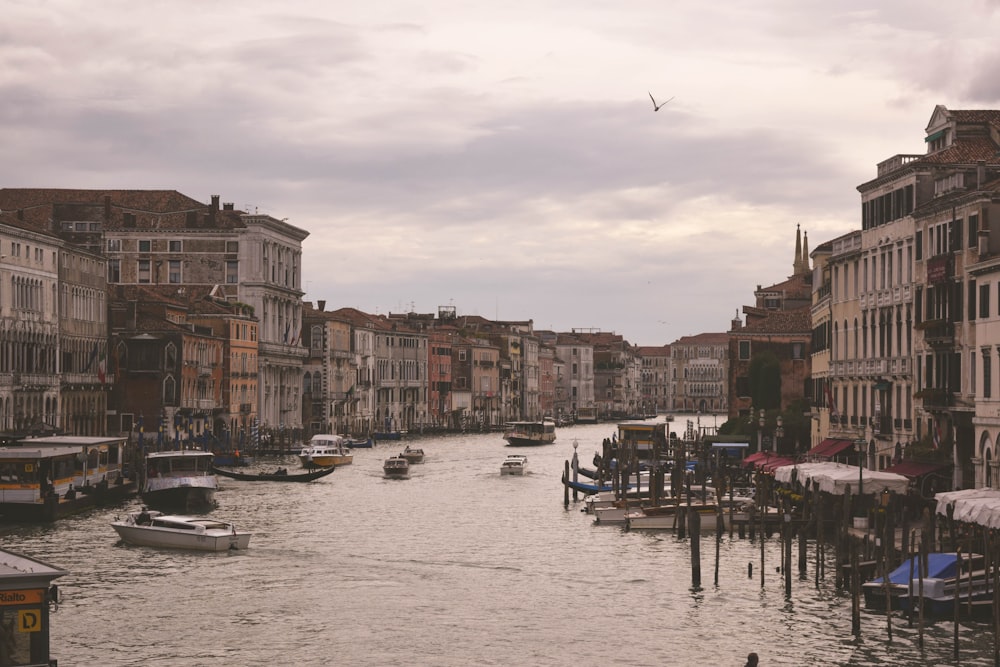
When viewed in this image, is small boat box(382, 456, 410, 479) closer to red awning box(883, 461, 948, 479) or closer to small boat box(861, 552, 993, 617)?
red awning box(883, 461, 948, 479)

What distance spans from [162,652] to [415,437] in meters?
93.2

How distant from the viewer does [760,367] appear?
70.3 metres

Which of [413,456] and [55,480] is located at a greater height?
[55,480]

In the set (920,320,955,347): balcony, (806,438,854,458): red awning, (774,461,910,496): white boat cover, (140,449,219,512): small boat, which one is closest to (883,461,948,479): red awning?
(774,461,910,496): white boat cover

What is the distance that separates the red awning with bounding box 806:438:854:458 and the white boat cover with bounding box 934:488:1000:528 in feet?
54.3

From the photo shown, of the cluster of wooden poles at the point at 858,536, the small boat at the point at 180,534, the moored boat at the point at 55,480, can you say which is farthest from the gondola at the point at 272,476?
the small boat at the point at 180,534

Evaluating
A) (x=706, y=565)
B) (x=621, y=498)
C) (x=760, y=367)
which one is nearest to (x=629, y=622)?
(x=706, y=565)

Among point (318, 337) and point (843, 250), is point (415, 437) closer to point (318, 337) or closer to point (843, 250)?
point (318, 337)

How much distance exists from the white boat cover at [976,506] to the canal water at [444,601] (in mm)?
1826

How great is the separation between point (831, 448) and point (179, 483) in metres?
19.0

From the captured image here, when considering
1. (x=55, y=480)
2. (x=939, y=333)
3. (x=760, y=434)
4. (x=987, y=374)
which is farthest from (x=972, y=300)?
(x=760, y=434)

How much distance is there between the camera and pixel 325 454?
75.2 m

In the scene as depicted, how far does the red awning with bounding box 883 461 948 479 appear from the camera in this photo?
37.5m

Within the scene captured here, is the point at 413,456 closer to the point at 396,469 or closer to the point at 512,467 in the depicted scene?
the point at 512,467
